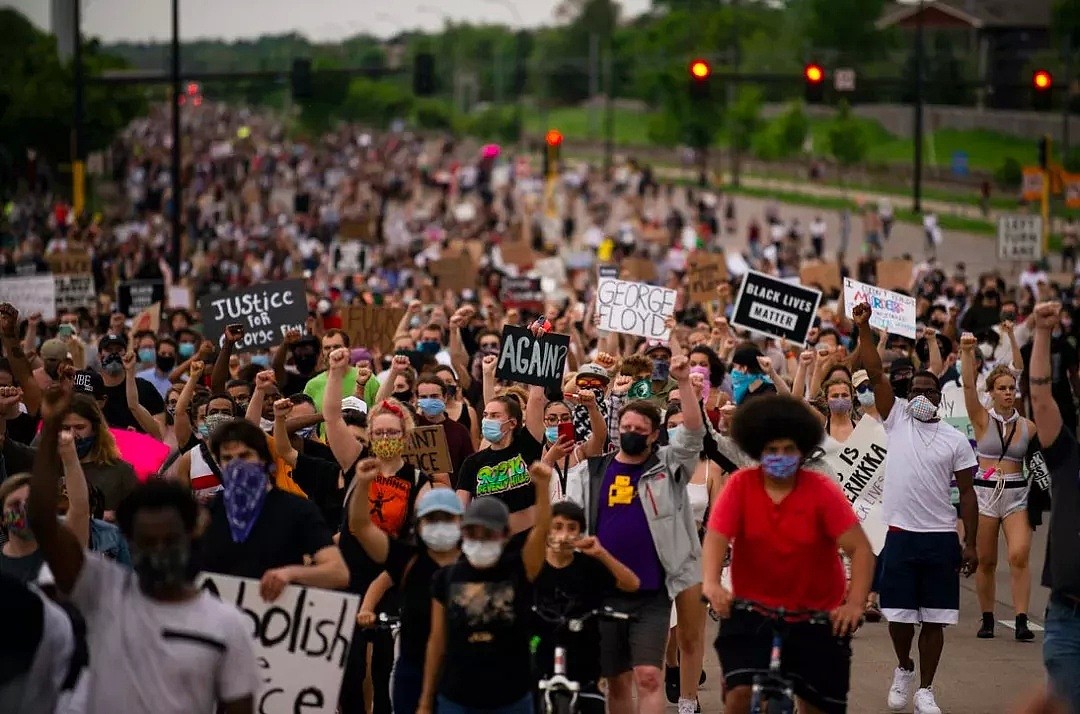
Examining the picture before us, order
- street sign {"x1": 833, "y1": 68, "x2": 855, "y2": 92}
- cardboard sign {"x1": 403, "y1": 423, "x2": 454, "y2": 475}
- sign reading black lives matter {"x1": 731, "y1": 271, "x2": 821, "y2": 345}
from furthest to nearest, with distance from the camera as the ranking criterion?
street sign {"x1": 833, "y1": 68, "x2": 855, "y2": 92}
sign reading black lives matter {"x1": 731, "y1": 271, "x2": 821, "y2": 345}
cardboard sign {"x1": 403, "y1": 423, "x2": 454, "y2": 475}

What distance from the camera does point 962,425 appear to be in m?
15.1

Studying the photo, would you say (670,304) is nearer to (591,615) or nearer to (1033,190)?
(591,615)

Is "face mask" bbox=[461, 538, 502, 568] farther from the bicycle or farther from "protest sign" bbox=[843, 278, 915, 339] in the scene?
"protest sign" bbox=[843, 278, 915, 339]

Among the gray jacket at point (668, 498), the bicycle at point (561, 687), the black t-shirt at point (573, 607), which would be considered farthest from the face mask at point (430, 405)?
the bicycle at point (561, 687)

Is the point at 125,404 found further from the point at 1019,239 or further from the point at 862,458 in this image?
the point at 1019,239

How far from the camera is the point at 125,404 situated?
14344 mm

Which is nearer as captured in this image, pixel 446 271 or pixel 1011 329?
pixel 1011 329

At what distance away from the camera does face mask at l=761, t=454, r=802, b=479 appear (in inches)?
332

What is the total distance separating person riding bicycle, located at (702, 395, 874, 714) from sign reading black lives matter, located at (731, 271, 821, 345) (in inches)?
337

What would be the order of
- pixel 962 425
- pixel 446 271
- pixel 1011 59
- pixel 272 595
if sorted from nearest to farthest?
pixel 272 595 < pixel 962 425 < pixel 446 271 < pixel 1011 59

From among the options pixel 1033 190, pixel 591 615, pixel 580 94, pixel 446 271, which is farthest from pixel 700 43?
pixel 591 615

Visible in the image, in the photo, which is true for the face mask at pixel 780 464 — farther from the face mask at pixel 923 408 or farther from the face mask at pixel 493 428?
the face mask at pixel 923 408

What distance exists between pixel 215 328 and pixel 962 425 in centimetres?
627

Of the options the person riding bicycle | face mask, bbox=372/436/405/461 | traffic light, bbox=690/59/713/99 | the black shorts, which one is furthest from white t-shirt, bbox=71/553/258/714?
traffic light, bbox=690/59/713/99
